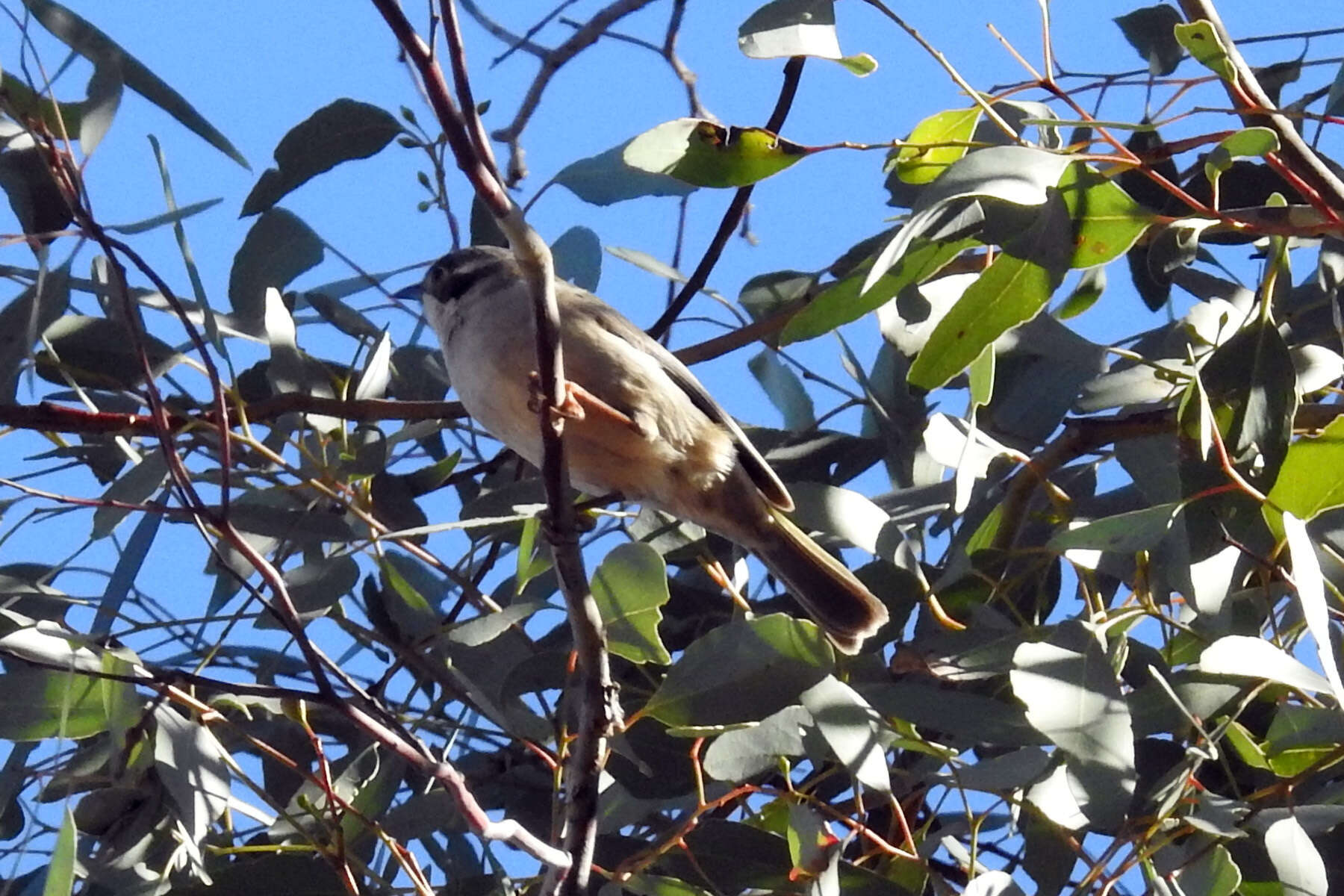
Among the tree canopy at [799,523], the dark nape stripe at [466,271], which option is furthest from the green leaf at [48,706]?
the dark nape stripe at [466,271]

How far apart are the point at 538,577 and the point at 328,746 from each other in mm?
646

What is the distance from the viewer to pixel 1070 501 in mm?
2744

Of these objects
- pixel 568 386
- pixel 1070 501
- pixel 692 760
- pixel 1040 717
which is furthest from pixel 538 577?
pixel 1040 717

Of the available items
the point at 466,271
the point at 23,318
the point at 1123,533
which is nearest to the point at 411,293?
the point at 466,271

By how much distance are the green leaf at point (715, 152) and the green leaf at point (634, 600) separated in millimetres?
584

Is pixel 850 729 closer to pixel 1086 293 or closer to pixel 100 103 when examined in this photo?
pixel 1086 293

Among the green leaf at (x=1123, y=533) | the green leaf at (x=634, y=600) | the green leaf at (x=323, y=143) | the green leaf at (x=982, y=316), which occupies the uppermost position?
the green leaf at (x=323, y=143)

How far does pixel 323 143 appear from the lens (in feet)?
10.4

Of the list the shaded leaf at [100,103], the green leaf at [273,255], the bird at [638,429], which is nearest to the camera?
the shaded leaf at [100,103]

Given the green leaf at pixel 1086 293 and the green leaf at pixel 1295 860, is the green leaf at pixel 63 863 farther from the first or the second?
the green leaf at pixel 1086 293

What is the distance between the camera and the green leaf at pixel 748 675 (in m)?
2.33

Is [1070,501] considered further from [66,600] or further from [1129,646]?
[66,600]

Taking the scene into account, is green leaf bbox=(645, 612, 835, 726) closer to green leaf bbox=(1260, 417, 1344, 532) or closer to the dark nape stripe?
green leaf bbox=(1260, 417, 1344, 532)

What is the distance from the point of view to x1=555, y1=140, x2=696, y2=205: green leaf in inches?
102
